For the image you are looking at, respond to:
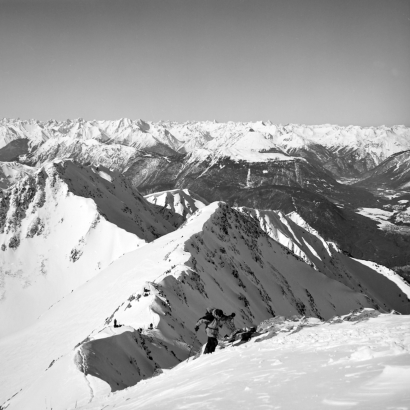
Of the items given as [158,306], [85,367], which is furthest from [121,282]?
→ [85,367]

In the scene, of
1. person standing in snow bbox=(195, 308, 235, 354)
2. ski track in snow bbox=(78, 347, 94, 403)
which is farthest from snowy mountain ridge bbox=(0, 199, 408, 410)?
person standing in snow bbox=(195, 308, 235, 354)

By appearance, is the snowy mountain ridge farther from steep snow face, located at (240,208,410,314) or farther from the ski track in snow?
steep snow face, located at (240,208,410,314)

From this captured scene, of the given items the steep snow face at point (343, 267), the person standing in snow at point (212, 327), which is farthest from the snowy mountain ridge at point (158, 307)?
the steep snow face at point (343, 267)

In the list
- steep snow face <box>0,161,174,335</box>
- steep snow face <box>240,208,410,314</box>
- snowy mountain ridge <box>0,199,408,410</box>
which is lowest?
steep snow face <box>240,208,410,314</box>

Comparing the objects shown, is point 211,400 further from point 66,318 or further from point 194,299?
point 66,318

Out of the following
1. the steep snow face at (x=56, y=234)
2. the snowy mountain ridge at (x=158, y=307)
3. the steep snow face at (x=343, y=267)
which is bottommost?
the steep snow face at (x=343, y=267)

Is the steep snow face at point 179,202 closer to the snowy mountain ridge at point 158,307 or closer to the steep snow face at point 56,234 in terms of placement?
the steep snow face at point 56,234

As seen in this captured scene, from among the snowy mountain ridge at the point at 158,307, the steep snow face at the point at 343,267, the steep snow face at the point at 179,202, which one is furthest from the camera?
the steep snow face at the point at 179,202
